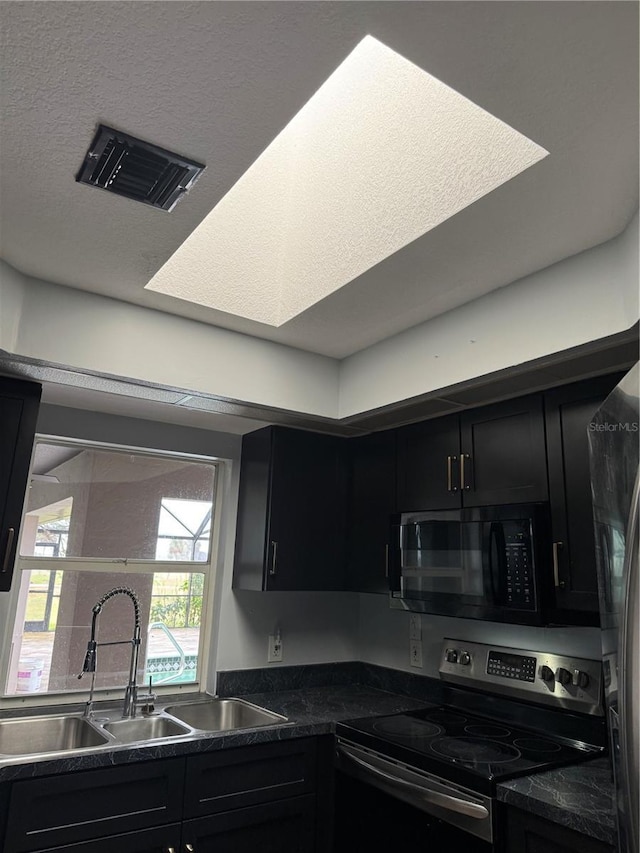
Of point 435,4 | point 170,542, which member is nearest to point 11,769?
point 170,542

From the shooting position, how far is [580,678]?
6.64 feet

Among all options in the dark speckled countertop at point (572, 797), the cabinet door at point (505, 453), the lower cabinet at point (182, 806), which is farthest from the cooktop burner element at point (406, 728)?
the cabinet door at point (505, 453)

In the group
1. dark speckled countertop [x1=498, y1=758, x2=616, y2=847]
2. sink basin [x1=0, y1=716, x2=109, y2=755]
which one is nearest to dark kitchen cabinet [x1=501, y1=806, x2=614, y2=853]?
dark speckled countertop [x1=498, y1=758, x2=616, y2=847]

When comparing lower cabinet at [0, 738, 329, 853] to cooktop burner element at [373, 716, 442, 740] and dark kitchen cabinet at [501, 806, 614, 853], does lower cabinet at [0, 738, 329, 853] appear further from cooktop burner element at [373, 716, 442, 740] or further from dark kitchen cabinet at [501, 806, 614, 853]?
dark kitchen cabinet at [501, 806, 614, 853]

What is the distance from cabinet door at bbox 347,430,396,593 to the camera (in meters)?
2.68

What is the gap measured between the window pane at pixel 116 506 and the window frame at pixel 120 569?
26 mm

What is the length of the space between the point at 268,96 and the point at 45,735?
7.90 ft

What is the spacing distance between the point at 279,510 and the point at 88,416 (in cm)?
99

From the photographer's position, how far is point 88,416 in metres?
2.69

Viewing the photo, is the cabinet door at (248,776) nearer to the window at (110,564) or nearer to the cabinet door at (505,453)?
the window at (110,564)

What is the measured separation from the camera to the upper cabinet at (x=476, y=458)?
2.05 m

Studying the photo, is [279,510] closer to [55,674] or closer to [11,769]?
[55,674]

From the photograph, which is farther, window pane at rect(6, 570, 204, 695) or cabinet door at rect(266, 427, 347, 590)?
cabinet door at rect(266, 427, 347, 590)

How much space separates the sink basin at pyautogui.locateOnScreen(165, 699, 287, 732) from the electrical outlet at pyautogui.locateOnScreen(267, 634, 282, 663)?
0.98ft
